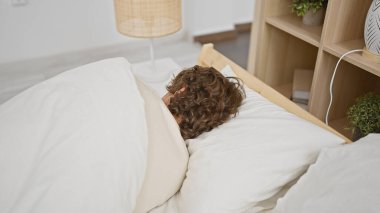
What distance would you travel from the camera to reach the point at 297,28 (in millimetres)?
1215

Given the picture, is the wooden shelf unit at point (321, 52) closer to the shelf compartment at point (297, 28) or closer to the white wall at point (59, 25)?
the shelf compartment at point (297, 28)

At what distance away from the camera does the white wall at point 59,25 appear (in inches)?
86.5

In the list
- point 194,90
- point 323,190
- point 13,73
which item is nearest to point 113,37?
point 13,73

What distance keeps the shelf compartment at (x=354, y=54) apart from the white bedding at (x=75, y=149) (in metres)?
0.55

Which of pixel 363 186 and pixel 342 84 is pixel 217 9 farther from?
pixel 363 186

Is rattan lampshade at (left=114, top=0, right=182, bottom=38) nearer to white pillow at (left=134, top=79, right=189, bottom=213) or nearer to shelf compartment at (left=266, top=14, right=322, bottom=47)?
shelf compartment at (left=266, top=14, right=322, bottom=47)

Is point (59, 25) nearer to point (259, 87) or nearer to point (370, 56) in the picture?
point (259, 87)

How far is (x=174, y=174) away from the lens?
0.90 m

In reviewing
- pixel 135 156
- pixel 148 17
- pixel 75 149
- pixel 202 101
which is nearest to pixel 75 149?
pixel 75 149

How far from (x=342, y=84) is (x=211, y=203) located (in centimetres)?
70

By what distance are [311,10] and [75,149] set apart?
913mm

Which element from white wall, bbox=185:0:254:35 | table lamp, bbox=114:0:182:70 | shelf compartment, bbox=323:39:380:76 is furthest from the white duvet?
white wall, bbox=185:0:254:35

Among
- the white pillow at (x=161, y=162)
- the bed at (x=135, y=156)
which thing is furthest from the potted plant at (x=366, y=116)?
the white pillow at (x=161, y=162)

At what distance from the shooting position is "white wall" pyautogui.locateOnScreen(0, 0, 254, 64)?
220 centimetres
